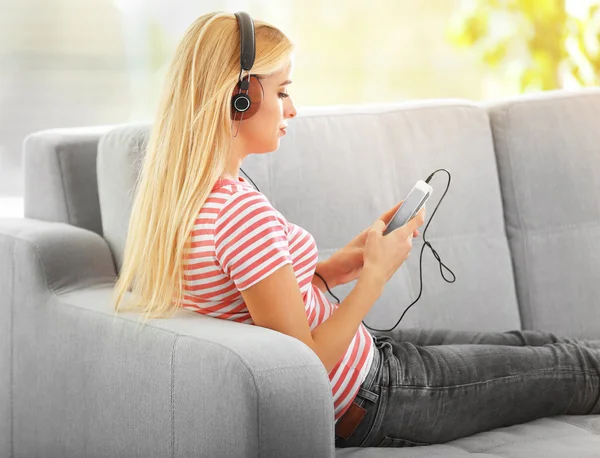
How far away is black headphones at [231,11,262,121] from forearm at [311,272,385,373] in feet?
1.10

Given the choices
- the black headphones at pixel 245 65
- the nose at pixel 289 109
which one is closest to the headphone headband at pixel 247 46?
the black headphones at pixel 245 65

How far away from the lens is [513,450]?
1.44m

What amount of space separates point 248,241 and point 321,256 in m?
0.61

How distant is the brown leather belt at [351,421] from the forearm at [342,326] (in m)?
0.10

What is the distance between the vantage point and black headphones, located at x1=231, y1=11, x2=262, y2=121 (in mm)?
1441

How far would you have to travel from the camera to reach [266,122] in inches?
59.4

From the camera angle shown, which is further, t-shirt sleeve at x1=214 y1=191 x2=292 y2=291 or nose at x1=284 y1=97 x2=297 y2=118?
nose at x1=284 y1=97 x2=297 y2=118

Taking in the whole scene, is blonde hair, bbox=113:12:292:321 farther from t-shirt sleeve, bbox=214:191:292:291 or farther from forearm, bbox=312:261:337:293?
forearm, bbox=312:261:337:293

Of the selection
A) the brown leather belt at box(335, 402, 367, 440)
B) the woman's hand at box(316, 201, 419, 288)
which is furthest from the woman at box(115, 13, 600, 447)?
the woman's hand at box(316, 201, 419, 288)

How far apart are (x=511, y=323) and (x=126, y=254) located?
0.95m

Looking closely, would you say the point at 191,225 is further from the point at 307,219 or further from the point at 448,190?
the point at 448,190

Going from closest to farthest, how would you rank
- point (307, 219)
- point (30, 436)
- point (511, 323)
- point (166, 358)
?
point (166, 358) < point (30, 436) < point (307, 219) < point (511, 323)

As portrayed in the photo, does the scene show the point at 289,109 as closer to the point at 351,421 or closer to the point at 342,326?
the point at 342,326

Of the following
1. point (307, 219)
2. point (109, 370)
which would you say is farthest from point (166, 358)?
point (307, 219)
